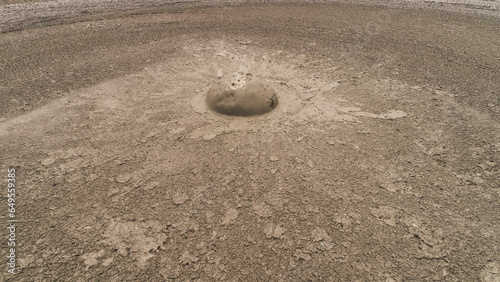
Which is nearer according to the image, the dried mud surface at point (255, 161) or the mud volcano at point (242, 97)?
the dried mud surface at point (255, 161)

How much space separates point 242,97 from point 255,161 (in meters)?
0.99

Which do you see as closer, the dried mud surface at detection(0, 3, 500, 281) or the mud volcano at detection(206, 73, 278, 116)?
the dried mud surface at detection(0, 3, 500, 281)

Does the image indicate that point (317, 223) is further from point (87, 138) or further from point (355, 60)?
point (355, 60)

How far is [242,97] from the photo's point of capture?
3436 millimetres

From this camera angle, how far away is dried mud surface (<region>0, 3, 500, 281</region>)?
203cm

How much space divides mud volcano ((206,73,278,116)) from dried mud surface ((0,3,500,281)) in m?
0.17

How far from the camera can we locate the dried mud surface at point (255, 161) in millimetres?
2025

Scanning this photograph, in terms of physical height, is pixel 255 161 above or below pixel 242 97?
below

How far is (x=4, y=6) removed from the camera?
22.6 feet

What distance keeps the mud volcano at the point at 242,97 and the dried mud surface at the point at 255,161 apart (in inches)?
6.9

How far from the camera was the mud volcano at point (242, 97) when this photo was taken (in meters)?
3.44

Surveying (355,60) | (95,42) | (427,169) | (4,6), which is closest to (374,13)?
(355,60)

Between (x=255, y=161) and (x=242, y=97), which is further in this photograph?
(x=242, y=97)

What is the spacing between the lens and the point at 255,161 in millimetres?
2869
